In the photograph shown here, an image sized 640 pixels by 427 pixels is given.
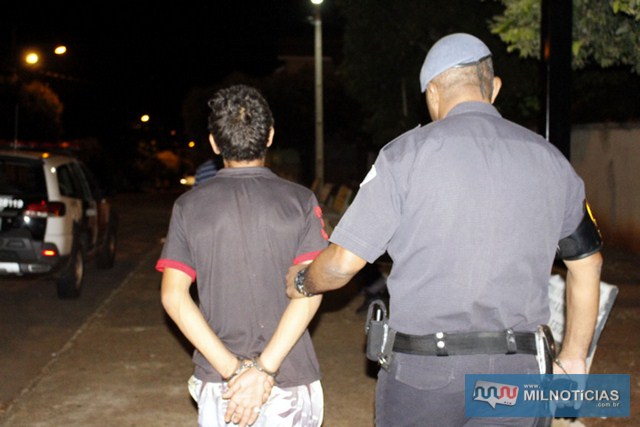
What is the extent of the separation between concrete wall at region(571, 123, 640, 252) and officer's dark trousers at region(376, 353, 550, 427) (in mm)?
11516

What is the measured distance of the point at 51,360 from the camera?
26.0 feet

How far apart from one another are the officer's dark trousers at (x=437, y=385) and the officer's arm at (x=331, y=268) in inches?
13.3

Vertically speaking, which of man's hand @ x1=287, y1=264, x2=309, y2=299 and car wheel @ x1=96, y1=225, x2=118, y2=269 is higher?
man's hand @ x1=287, y1=264, x2=309, y2=299

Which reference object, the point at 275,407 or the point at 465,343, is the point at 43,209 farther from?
the point at 465,343

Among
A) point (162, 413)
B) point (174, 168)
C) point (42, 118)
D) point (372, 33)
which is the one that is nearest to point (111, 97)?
point (174, 168)

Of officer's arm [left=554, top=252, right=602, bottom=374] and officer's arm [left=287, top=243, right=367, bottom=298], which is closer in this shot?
officer's arm [left=287, top=243, right=367, bottom=298]

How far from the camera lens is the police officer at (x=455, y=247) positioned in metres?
2.89

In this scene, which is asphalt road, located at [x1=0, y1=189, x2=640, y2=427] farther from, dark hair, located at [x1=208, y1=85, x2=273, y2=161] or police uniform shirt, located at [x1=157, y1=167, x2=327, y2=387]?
dark hair, located at [x1=208, y1=85, x2=273, y2=161]

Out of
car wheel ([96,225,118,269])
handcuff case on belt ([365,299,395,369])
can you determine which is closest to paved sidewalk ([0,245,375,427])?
handcuff case on belt ([365,299,395,369])

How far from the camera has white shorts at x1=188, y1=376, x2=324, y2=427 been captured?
3.29 m

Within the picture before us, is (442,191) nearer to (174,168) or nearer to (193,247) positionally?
(193,247)

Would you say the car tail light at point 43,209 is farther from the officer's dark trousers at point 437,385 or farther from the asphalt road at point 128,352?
the officer's dark trousers at point 437,385

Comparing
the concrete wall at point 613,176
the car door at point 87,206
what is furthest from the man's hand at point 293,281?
the concrete wall at point 613,176

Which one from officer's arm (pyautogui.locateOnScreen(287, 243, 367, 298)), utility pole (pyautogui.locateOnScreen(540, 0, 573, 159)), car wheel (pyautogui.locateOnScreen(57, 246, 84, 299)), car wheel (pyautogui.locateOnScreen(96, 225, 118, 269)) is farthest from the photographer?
car wheel (pyautogui.locateOnScreen(96, 225, 118, 269))
